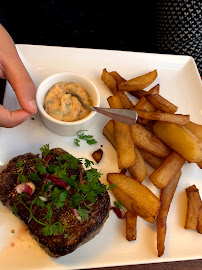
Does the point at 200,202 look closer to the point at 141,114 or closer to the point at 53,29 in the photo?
the point at 141,114

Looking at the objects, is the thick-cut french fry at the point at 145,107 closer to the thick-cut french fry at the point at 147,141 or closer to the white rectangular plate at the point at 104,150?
the thick-cut french fry at the point at 147,141

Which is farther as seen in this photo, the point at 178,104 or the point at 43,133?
the point at 178,104

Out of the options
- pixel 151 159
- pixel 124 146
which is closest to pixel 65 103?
pixel 124 146

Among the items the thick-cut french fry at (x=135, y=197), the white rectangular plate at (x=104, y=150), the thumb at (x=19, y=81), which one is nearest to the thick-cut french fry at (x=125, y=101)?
the white rectangular plate at (x=104, y=150)

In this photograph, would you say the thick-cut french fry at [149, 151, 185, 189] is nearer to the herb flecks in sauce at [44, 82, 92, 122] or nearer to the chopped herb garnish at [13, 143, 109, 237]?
the chopped herb garnish at [13, 143, 109, 237]

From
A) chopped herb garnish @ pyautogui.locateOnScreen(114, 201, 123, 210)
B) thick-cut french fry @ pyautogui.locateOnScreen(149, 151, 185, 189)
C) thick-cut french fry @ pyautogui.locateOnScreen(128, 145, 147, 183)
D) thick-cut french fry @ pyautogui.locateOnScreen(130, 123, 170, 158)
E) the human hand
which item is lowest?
chopped herb garnish @ pyautogui.locateOnScreen(114, 201, 123, 210)

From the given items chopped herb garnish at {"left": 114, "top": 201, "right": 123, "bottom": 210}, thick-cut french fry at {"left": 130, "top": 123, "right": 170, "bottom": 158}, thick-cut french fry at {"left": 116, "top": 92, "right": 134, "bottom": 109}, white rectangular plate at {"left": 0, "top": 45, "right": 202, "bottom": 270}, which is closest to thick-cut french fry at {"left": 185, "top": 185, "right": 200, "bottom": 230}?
white rectangular plate at {"left": 0, "top": 45, "right": 202, "bottom": 270}

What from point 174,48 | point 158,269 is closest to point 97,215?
point 158,269
